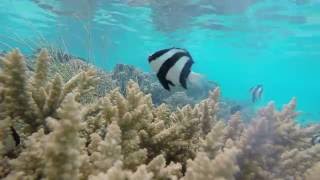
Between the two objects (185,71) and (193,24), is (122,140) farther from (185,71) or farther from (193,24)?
(193,24)

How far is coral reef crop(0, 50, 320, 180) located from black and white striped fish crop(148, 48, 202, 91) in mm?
288

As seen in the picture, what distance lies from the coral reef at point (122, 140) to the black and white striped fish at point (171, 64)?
29cm

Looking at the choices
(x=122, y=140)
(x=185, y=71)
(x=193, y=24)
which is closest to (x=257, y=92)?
(x=185, y=71)

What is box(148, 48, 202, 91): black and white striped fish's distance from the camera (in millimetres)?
2936

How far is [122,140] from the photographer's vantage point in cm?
200

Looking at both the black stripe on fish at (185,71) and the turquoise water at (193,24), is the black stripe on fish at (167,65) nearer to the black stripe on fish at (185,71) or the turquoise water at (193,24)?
the black stripe on fish at (185,71)

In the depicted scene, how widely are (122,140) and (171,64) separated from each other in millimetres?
1097

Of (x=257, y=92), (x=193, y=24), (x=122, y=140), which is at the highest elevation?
(x=193, y=24)

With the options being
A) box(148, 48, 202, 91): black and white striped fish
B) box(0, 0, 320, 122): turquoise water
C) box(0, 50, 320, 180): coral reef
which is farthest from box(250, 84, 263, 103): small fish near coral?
box(0, 0, 320, 122): turquoise water

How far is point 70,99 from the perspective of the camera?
48.4 inches

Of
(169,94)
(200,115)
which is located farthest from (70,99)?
(169,94)

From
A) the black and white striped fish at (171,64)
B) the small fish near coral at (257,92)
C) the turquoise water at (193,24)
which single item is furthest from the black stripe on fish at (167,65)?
the turquoise water at (193,24)

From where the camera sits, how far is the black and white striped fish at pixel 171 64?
2936 mm

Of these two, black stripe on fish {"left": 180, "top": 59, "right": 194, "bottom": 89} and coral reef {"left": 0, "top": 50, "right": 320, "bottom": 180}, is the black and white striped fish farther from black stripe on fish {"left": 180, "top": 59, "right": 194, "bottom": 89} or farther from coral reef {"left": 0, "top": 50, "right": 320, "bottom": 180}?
coral reef {"left": 0, "top": 50, "right": 320, "bottom": 180}
